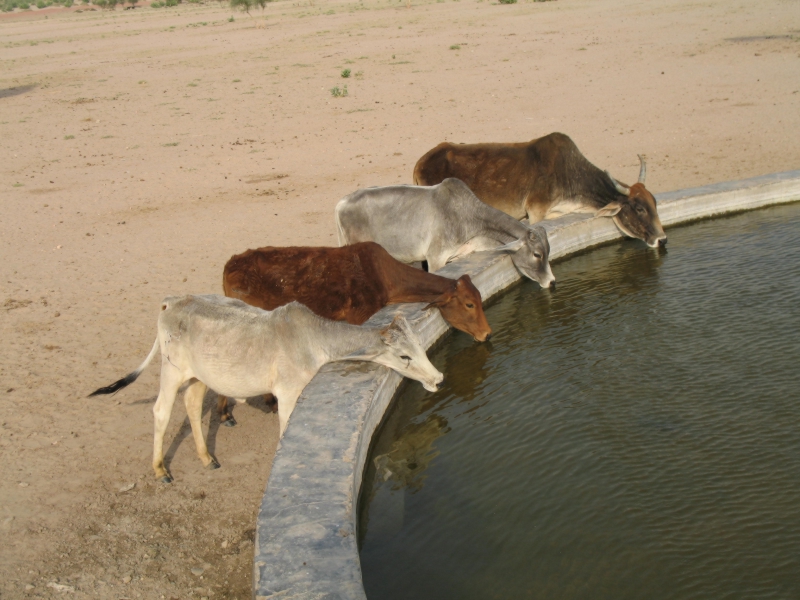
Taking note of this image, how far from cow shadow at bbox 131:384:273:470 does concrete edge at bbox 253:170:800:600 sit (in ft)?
3.94

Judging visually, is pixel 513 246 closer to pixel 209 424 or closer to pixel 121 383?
pixel 209 424

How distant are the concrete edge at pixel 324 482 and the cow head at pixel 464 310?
5.4 inches

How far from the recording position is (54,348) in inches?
321

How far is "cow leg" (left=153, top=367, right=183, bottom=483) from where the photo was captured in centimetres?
600

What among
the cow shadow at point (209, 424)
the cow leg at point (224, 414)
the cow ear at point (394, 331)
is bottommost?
the cow shadow at point (209, 424)

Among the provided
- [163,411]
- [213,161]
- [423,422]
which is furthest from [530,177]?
[213,161]

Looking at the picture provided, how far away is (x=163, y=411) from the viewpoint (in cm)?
605

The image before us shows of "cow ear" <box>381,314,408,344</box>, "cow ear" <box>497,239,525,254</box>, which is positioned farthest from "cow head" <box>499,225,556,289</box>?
"cow ear" <box>381,314,408,344</box>

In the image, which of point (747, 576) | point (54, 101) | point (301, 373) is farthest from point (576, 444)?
point (54, 101)

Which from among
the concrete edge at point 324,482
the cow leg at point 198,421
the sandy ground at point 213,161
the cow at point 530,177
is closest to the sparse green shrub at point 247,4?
the sandy ground at point 213,161

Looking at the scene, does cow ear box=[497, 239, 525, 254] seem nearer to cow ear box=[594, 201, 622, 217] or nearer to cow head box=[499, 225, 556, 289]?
cow head box=[499, 225, 556, 289]

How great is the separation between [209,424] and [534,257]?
12.6ft

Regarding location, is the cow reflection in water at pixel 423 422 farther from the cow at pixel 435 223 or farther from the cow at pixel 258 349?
the cow at pixel 435 223

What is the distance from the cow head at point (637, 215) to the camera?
987 centimetres
